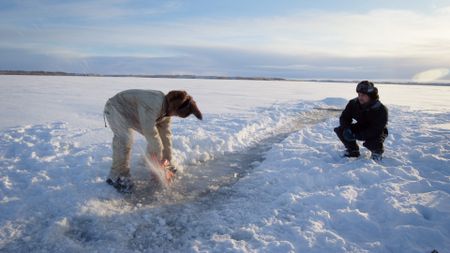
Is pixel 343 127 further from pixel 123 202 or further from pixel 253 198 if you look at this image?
pixel 123 202

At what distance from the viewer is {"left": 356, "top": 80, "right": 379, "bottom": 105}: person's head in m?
5.33

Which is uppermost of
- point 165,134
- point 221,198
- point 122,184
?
point 165,134

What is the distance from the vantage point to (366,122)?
5738 millimetres

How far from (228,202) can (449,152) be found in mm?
4790

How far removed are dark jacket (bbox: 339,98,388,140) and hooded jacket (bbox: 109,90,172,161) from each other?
3.26 meters

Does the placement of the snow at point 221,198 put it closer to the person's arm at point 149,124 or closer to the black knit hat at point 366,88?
the person's arm at point 149,124

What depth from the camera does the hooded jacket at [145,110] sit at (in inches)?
158

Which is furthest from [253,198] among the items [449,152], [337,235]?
[449,152]

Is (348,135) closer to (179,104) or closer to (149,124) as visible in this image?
(179,104)

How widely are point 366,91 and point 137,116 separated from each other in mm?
3481

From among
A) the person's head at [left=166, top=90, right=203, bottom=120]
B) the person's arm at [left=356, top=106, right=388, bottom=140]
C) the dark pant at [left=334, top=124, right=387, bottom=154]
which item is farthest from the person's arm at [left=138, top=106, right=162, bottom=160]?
the person's arm at [left=356, top=106, right=388, bottom=140]

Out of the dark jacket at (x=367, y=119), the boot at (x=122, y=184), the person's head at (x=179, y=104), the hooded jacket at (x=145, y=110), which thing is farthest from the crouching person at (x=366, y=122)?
the boot at (x=122, y=184)

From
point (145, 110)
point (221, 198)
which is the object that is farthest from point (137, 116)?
point (221, 198)

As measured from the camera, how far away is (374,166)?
210 inches
